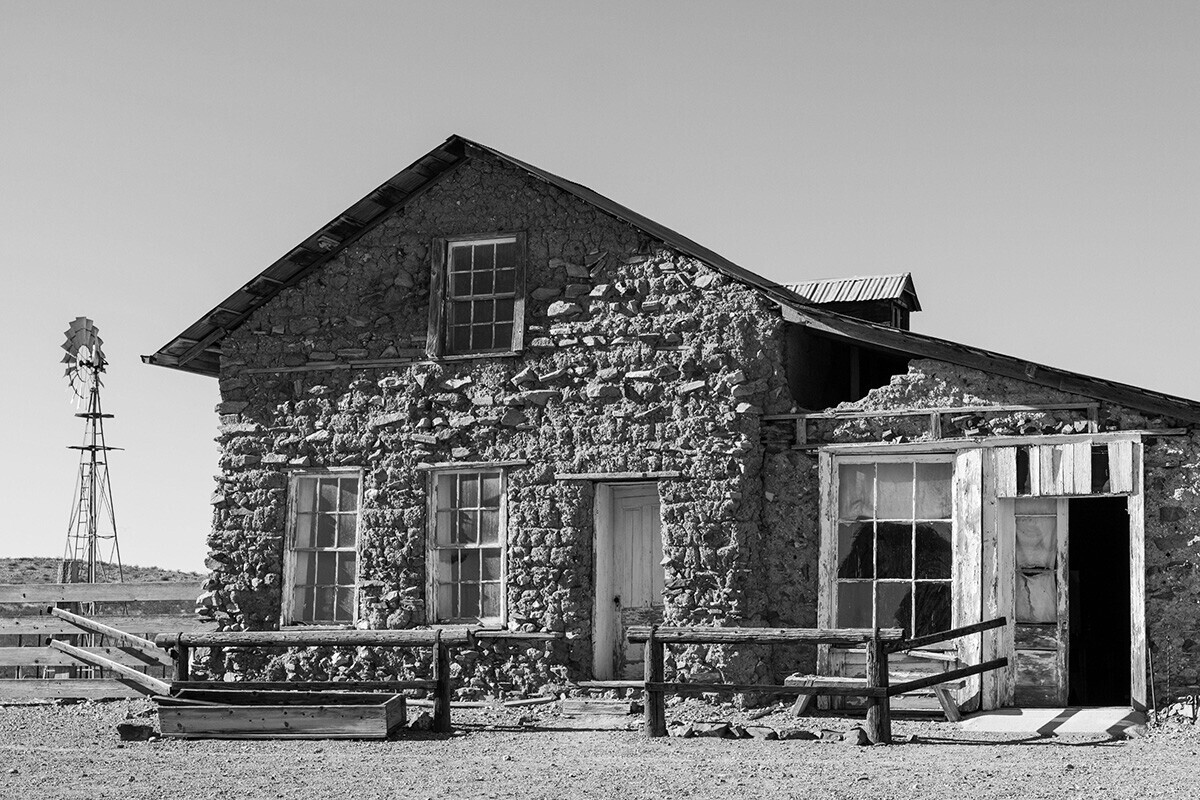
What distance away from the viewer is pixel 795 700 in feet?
46.7

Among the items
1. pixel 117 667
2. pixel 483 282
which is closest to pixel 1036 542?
pixel 483 282

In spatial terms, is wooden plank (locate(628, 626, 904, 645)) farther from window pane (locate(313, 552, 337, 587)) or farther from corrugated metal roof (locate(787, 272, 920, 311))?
corrugated metal roof (locate(787, 272, 920, 311))

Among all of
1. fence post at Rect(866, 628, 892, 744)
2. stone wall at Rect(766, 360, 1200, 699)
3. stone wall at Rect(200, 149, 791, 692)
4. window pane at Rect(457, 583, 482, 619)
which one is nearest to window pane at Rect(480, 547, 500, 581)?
window pane at Rect(457, 583, 482, 619)

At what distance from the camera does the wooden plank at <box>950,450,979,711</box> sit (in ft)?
44.8

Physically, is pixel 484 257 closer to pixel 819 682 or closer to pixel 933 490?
pixel 933 490

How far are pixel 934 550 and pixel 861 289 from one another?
6137 mm

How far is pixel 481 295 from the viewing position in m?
15.9

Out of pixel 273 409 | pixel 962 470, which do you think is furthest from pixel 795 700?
pixel 273 409

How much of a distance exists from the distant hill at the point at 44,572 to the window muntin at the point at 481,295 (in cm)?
2203

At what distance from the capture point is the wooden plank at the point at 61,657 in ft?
53.3

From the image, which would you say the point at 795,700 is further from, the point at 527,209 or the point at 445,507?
the point at 527,209

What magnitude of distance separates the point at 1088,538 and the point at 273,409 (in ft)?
31.5

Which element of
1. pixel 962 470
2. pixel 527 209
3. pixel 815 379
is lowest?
pixel 962 470

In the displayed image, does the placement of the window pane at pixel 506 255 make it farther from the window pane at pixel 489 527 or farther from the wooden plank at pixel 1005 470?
the wooden plank at pixel 1005 470
